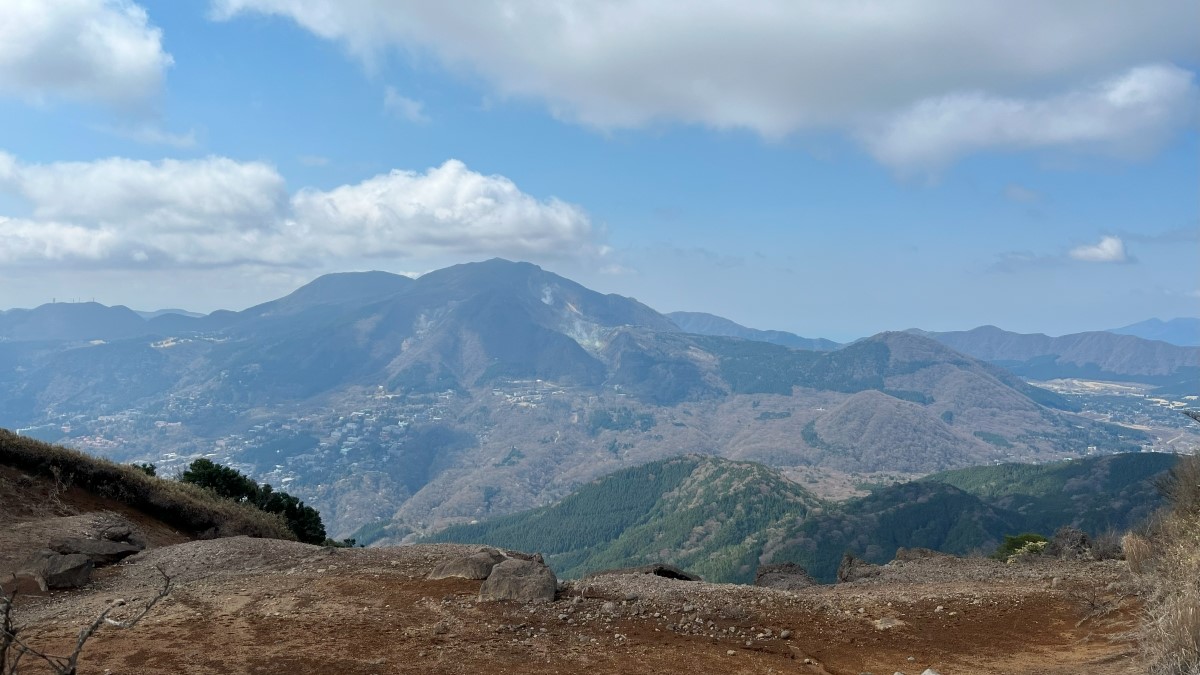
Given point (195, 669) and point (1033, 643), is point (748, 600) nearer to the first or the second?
point (1033, 643)

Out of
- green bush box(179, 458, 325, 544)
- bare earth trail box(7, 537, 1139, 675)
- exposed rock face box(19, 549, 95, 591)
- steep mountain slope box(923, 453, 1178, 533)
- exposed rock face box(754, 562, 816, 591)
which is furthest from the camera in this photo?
steep mountain slope box(923, 453, 1178, 533)

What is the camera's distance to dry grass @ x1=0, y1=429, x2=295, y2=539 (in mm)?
27969

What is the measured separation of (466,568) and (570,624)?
4.25 m

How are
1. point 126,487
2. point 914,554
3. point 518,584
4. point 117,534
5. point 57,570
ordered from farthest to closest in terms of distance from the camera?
point 126,487 → point 914,554 → point 117,534 → point 57,570 → point 518,584

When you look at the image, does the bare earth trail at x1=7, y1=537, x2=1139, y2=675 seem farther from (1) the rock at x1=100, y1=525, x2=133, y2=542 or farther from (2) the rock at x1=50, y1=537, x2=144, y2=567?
(1) the rock at x1=100, y1=525, x2=133, y2=542

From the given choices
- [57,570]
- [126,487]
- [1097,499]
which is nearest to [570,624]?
[57,570]

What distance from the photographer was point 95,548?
2033 cm

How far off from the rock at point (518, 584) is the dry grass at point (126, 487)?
16.9m

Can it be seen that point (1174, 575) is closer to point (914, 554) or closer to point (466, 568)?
point (914, 554)

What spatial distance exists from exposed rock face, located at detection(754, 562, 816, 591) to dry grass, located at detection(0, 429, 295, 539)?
21.2 m

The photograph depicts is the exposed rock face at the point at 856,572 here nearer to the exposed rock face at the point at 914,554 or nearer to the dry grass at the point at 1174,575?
the exposed rock face at the point at 914,554

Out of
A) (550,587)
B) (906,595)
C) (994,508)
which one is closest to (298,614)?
(550,587)

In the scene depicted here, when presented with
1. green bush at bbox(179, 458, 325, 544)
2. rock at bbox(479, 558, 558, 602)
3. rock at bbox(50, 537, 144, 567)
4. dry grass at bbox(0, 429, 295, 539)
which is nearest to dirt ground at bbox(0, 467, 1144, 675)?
rock at bbox(479, 558, 558, 602)

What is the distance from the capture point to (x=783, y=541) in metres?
163
